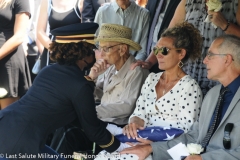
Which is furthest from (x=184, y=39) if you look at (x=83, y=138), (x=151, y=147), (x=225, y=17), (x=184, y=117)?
(x=83, y=138)

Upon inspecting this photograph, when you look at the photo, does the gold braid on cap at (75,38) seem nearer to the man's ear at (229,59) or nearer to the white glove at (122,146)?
the white glove at (122,146)

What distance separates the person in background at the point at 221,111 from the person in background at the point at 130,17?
163 centimetres

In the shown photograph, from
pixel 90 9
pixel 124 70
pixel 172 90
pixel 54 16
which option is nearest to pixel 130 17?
pixel 90 9

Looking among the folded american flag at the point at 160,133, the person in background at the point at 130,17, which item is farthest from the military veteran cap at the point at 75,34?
the person in background at the point at 130,17

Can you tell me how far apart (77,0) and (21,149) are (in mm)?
2641

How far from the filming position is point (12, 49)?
4.71 metres

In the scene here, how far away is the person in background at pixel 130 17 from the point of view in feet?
14.9

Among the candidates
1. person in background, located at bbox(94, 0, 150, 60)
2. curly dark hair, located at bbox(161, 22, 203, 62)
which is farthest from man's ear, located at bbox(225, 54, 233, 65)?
person in background, located at bbox(94, 0, 150, 60)

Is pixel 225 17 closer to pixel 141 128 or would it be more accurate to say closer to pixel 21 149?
pixel 141 128

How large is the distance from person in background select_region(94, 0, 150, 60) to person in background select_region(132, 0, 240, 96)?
2.55 feet

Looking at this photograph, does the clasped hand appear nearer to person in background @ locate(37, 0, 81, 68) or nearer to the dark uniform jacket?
the dark uniform jacket

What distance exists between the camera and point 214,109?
112 inches

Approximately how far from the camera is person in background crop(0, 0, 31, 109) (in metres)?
4.65

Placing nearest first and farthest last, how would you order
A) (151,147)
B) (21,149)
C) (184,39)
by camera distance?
(21,149), (151,147), (184,39)
